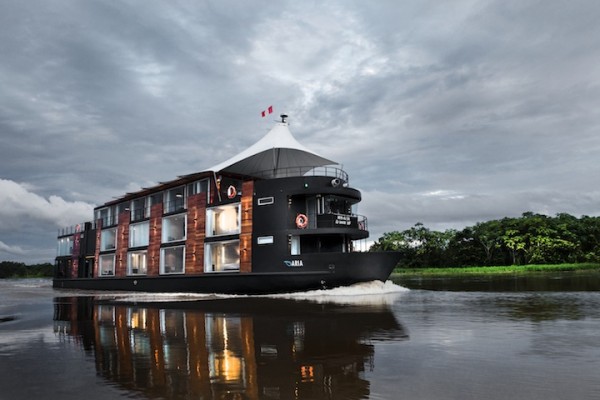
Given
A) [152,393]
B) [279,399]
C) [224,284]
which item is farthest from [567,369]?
[224,284]

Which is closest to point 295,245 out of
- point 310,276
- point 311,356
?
point 310,276

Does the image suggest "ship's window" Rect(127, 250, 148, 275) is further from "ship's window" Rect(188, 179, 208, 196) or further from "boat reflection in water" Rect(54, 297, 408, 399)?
"boat reflection in water" Rect(54, 297, 408, 399)

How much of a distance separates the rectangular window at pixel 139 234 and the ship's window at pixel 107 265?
4989 millimetres

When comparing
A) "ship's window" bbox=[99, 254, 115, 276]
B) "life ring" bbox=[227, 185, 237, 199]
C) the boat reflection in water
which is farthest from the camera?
"ship's window" bbox=[99, 254, 115, 276]

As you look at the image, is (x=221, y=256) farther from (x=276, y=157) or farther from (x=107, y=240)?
(x=107, y=240)

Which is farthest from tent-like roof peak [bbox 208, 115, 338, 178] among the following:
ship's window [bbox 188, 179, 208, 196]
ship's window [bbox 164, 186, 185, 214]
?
ship's window [bbox 164, 186, 185, 214]

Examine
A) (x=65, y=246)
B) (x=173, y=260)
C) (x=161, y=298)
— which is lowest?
(x=161, y=298)

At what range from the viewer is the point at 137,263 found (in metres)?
38.0

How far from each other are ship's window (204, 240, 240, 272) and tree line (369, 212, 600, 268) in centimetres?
4677

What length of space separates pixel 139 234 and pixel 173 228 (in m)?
3.13

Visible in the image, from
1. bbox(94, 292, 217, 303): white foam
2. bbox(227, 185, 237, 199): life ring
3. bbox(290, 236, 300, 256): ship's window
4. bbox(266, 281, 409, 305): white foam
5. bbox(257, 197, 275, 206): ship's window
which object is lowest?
bbox(94, 292, 217, 303): white foam

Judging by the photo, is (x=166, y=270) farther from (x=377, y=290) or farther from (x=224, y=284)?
(x=377, y=290)

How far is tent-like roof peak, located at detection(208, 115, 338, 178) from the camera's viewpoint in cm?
3120

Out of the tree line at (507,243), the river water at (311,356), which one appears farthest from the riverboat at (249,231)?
the tree line at (507,243)
